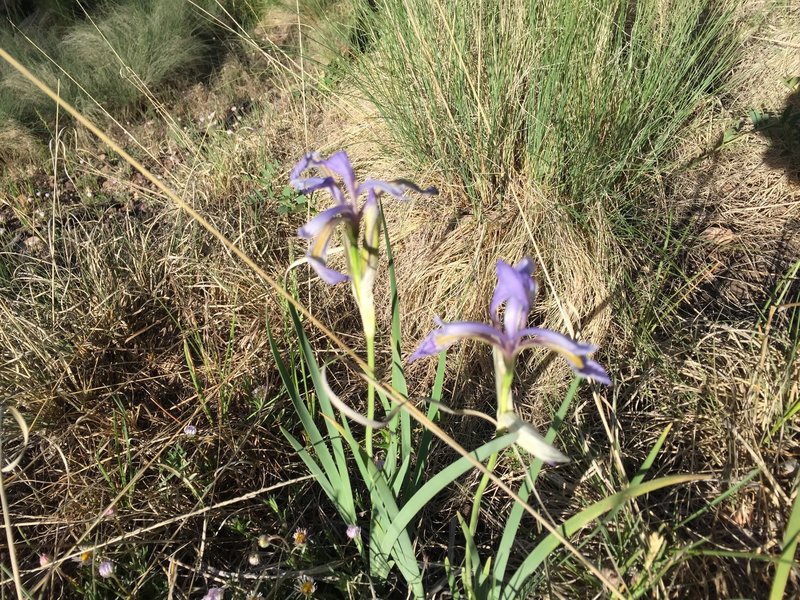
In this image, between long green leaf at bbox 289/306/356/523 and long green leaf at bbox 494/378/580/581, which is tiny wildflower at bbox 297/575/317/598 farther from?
long green leaf at bbox 494/378/580/581

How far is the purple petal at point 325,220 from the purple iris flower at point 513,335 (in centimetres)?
24

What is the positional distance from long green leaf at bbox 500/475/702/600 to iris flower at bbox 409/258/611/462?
13 cm

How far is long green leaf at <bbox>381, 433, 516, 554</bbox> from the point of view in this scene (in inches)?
31.8

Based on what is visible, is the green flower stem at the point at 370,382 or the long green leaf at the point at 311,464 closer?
the green flower stem at the point at 370,382

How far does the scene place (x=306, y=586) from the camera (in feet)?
3.75

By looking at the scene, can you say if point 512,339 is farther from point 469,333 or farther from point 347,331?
point 347,331

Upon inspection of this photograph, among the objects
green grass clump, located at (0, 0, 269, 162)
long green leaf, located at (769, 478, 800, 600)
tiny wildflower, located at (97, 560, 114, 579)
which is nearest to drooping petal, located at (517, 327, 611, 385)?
long green leaf, located at (769, 478, 800, 600)

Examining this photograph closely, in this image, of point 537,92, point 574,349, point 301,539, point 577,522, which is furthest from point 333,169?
point 537,92

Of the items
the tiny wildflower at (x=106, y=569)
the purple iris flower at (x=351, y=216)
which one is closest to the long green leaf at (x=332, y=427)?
the purple iris flower at (x=351, y=216)

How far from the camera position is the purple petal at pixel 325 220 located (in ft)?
2.63

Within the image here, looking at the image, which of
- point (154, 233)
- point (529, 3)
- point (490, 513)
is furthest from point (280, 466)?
point (529, 3)

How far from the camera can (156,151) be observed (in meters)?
2.98

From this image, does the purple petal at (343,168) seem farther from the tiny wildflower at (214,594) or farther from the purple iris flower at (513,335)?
the tiny wildflower at (214,594)

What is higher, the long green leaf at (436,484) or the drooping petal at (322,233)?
the drooping petal at (322,233)
